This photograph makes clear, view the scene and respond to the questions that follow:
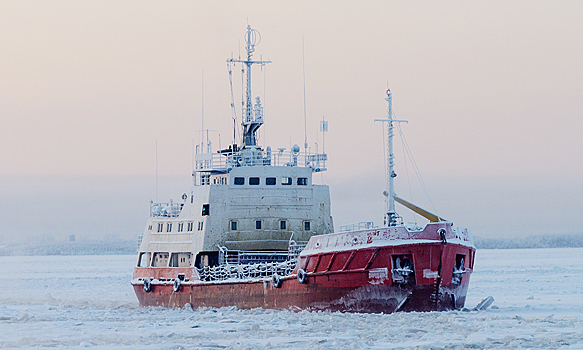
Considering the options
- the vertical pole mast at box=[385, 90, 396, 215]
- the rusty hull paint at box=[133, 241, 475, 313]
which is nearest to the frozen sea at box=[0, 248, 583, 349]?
the rusty hull paint at box=[133, 241, 475, 313]

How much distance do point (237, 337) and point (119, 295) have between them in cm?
2830

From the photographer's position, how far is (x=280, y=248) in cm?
3098

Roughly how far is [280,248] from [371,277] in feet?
23.4

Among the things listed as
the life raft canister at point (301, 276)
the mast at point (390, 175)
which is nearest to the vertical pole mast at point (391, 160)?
the mast at point (390, 175)

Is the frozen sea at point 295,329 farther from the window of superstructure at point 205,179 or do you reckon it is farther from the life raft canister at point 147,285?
the window of superstructure at point 205,179

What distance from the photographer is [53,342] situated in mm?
21688

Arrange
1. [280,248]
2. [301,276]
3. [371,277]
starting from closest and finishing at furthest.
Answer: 1. [371,277]
2. [301,276]
3. [280,248]

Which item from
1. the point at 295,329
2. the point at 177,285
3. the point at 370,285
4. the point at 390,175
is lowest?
the point at 295,329

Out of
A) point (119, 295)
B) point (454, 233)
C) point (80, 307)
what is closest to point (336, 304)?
point (454, 233)

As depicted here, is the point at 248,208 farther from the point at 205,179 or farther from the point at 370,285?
the point at 370,285

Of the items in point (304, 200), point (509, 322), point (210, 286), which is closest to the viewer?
point (509, 322)

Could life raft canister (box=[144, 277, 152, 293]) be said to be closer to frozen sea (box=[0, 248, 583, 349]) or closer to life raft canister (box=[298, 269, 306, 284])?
frozen sea (box=[0, 248, 583, 349])

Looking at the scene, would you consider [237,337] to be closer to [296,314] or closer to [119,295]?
[296,314]

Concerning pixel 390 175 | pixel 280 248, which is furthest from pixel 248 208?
pixel 390 175
